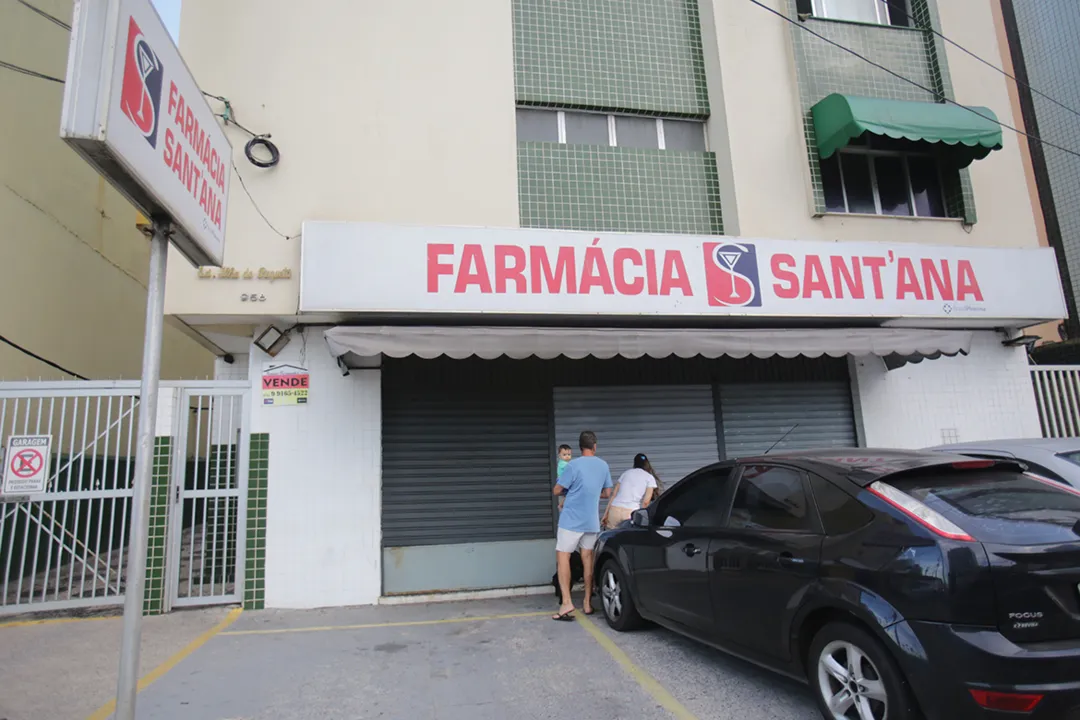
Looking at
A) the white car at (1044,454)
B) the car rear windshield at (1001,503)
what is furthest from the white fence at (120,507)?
the white car at (1044,454)

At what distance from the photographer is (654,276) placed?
780 centimetres

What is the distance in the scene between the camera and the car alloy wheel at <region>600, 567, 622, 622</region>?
5742 mm

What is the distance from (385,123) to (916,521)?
7260mm

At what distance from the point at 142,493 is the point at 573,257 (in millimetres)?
5507

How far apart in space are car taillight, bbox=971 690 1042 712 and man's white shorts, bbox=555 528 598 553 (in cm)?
381

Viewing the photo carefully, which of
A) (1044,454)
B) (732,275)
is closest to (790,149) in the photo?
(732,275)

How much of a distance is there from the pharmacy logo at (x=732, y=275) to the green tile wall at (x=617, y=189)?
105 centimetres

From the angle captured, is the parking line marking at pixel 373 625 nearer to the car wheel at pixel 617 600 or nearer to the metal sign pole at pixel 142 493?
the car wheel at pixel 617 600

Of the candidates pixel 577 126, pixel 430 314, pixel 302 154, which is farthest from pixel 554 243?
pixel 302 154

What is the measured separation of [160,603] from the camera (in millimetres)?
A: 6879

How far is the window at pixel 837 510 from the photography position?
3422 mm

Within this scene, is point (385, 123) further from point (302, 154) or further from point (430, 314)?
point (430, 314)

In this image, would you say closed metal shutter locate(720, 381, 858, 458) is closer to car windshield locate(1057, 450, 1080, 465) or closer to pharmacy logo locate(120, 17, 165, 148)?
car windshield locate(1057, 450, 1080, 465)

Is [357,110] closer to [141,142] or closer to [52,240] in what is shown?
[52,240]
